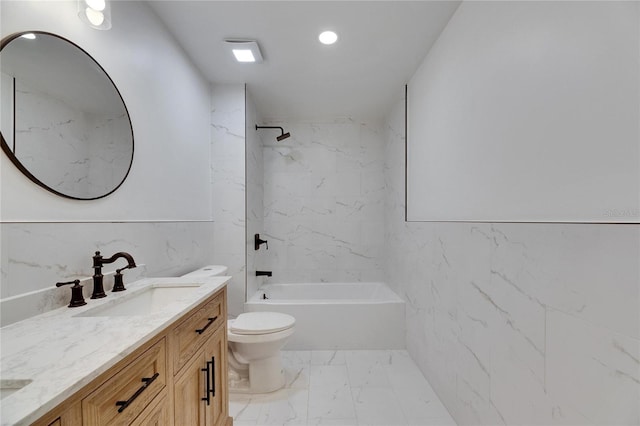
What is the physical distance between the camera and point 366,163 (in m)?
3.62

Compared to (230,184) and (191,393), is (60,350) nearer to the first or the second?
(191,393)

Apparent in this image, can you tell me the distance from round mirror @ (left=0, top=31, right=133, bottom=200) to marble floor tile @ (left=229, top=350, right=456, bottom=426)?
1.63 metres

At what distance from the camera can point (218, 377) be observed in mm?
1468

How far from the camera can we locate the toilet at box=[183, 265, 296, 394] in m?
1.96

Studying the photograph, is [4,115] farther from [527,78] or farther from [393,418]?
[393,418]

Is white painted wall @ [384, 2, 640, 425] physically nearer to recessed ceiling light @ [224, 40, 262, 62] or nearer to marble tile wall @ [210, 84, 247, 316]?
recessed ceiling light @ [224, 40, 262, 62]

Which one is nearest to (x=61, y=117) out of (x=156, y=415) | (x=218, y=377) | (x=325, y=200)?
(x=156, y=415)

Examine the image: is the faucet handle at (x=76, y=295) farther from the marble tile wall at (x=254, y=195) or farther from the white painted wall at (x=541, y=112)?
the white painted wall at (x=541, y=112)

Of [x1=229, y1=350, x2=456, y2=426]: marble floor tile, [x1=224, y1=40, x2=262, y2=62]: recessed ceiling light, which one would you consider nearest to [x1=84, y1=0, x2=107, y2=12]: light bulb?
[x1=224, y1=40, x2=262, y2=62]: recessed ceiling light

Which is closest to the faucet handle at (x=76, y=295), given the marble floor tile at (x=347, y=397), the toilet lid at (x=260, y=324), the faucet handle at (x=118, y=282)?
the faucet handle at (x=118, y=282)

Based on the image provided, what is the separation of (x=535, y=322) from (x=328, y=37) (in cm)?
201

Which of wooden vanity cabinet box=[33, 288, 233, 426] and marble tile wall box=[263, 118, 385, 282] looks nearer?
wooden vanity cabinet box=[33, 288, 233, 426]

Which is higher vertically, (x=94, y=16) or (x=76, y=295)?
(x=94, y=16)

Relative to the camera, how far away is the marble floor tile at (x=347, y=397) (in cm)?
177
